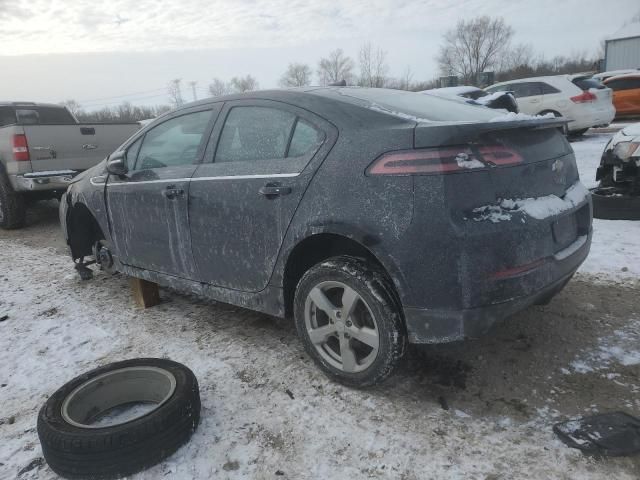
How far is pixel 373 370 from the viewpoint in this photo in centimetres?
252

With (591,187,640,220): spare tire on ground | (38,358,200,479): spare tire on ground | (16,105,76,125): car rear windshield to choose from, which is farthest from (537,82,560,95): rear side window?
(38,358,200,479): spare tire on ground

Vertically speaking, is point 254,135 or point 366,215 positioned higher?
point 254,135

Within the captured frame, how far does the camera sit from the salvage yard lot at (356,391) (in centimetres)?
215

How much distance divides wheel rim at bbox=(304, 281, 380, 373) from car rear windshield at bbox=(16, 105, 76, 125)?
824 cm

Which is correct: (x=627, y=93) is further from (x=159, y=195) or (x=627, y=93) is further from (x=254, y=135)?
(x=159, y=195)

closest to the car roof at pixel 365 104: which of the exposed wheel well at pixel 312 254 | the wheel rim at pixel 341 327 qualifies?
the exposed wheel well at pixel 312 254

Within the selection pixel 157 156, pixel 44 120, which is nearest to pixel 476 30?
pixel 44 120

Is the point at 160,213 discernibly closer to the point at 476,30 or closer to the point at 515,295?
the point at 515,295

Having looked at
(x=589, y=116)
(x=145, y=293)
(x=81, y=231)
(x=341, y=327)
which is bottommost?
(x=145, y=293)

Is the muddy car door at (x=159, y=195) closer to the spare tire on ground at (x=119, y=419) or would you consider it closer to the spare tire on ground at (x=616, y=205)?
the spare tire on ground at (x=119, y=419)

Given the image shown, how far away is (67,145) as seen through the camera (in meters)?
7.04

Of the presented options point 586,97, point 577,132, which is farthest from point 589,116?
point 577,132

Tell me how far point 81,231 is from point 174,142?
5.41 ft

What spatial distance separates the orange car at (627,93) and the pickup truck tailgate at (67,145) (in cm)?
1542
